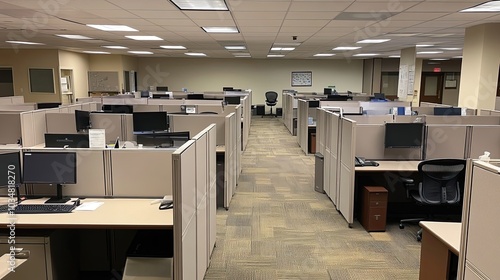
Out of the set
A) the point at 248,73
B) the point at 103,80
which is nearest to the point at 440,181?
the point at 103,80

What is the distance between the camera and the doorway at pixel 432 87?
1653 centimetres

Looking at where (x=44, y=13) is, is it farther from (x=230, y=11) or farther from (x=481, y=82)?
(x=481, y=82)

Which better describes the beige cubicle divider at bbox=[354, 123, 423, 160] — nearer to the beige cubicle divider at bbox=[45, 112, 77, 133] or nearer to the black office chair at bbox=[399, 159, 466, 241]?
the black office chair at bbox=[399, 159, 466, 241]

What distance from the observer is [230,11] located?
14.5 feet

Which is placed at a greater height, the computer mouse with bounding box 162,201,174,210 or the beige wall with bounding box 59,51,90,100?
the beige wall with bounding box 59,51,90,100

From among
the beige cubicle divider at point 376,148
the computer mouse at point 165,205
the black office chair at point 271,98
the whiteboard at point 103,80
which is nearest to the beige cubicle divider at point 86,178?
the computer mouse at point 165,205

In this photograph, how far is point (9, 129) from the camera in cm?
538

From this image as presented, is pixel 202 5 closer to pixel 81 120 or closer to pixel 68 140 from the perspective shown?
pixel 68 140

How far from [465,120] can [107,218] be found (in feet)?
15.7

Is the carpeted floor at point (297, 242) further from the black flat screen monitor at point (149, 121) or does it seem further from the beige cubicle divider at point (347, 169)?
the black flat screen monitor at point (149, 121)

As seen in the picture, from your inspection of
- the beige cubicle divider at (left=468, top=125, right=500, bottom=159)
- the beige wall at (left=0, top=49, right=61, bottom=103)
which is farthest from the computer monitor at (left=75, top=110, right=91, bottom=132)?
the beige wall at (left=0, top=49, right=61, bottom=103)

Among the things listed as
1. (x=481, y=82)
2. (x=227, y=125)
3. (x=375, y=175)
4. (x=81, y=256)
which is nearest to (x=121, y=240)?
(x=81, y=256)

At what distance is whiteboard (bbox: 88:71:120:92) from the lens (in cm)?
1348

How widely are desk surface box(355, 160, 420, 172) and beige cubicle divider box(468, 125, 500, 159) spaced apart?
665 millimetres
